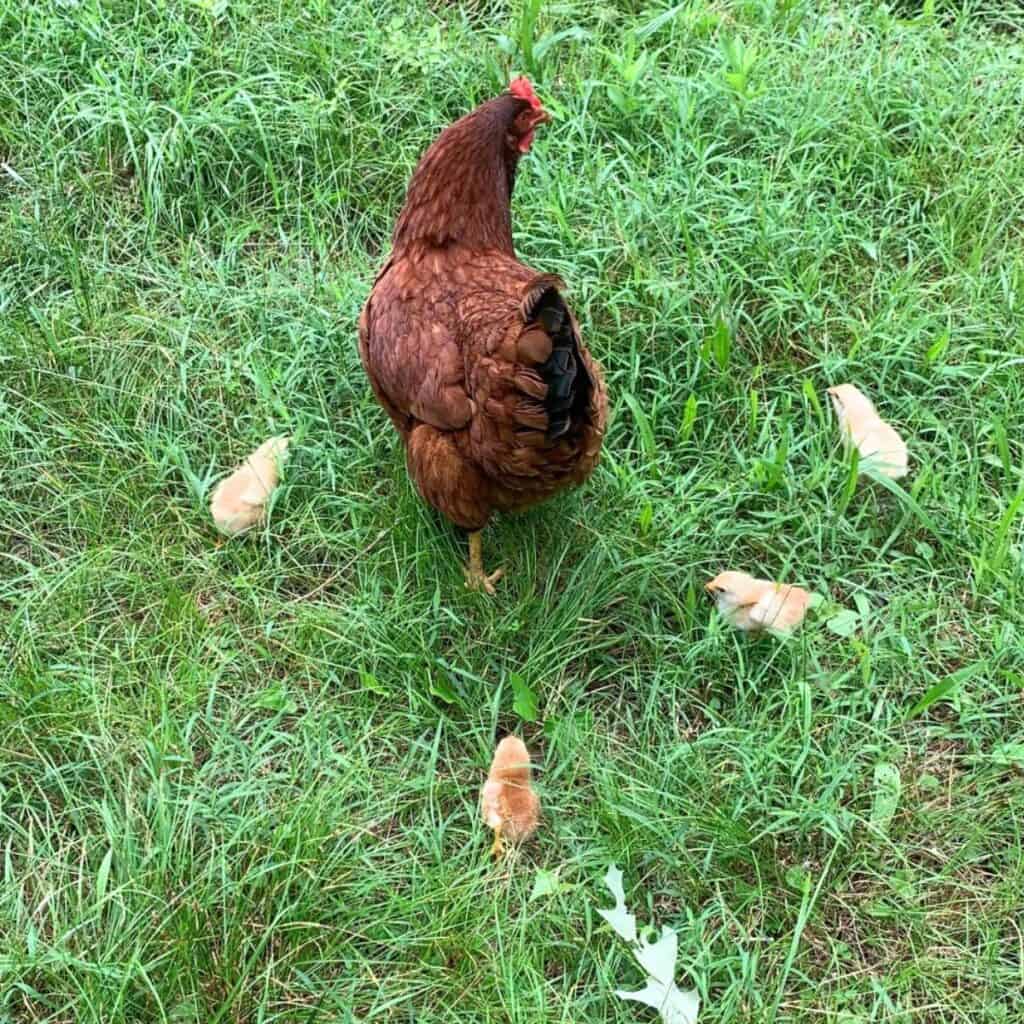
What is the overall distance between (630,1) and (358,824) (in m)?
3.19

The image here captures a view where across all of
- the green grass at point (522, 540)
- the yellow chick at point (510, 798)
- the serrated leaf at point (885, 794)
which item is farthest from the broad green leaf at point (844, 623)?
the yellow chick at point (510, 798)

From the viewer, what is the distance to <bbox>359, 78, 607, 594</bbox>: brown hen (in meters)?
2.35

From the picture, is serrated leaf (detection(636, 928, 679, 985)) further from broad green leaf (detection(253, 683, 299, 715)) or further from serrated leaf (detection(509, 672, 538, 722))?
broad green leaf (detection(253, 683, 299, 715))

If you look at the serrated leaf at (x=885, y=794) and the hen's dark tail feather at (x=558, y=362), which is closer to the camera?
the hen's dark tail feather at (x=558, y=362)

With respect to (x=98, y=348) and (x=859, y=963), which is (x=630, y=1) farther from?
(x=859, y=963)

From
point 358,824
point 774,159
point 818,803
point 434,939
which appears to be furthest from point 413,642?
point 774,159

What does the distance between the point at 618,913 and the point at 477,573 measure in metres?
0.96

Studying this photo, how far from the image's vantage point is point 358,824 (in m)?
2.44

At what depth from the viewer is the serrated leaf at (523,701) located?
2.62 m

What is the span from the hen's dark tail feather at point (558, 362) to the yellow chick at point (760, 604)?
67 cm

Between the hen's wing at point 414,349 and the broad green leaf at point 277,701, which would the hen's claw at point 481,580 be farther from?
the broad green leaf at point 277,701

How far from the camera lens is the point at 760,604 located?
8.81ft

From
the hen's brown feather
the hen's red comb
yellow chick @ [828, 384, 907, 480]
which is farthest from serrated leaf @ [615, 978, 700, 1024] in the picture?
the hen's red comb

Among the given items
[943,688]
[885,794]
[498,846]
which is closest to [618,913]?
[498,846]
